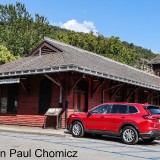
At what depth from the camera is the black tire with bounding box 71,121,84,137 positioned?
15.8 meters

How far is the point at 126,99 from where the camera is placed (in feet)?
83.9

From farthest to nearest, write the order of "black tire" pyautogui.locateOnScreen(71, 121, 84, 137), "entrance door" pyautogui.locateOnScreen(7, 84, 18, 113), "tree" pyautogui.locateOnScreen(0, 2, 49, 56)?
"tree" pyautogui.locateOnScreen(0, 2, 49, 56), "entrance door" pyautogui.locateOnScreen(7, 84, 18, 113), "black tire" pyautogui.locateOnScreen(71, 121, 84, 137)

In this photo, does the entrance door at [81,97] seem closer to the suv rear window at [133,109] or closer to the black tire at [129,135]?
the suv rear window at [133,109]

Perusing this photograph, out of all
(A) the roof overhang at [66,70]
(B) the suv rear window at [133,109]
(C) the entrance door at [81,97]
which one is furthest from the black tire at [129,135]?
(C) the entrance door at [81,97]

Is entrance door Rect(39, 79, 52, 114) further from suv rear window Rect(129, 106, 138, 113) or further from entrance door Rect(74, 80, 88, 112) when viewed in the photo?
suv rear window Rect(129, 106, 138, 113)

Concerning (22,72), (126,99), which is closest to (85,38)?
(126,99)

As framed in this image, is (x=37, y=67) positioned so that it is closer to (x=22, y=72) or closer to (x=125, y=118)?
(x=22, y=72)

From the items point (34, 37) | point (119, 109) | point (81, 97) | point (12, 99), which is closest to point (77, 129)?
point (119, 109)

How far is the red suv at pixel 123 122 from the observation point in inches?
541

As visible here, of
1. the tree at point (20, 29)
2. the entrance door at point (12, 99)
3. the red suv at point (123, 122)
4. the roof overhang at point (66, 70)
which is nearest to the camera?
the red suv at point (123, 122)

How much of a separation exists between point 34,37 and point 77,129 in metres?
37.1

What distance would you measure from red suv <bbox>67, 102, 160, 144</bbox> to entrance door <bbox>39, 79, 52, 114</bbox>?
507 cm

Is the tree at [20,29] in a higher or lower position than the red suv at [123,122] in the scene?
higher

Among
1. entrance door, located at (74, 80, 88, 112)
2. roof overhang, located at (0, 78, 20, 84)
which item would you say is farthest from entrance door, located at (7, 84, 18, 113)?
entrance door, located at (74, 80, 88, 112)
